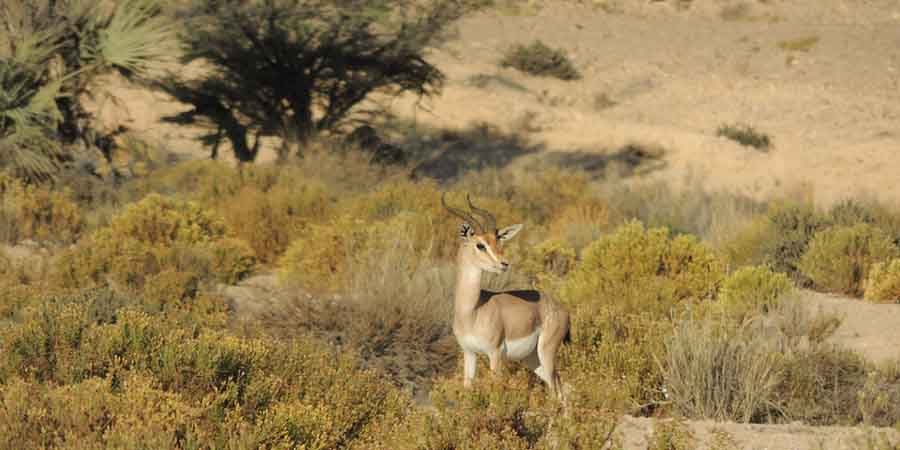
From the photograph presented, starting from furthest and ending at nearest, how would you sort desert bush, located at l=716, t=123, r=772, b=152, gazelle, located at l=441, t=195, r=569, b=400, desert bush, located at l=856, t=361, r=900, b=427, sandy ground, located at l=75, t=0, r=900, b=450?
desert bush, located at l=716, t=123, r=772, b=152 < sandy ground, located at l=75, t=0, r=900, b=450 < desert bush, located at l=856, t=361, r=900, b=427 < gazelle, located at l=441, t=195, r=569, b=400

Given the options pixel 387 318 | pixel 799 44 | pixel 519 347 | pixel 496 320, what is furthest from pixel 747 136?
pixel 496 320

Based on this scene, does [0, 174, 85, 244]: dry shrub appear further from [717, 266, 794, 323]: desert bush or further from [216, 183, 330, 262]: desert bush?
[717, 266, 794, 323]: desert bush

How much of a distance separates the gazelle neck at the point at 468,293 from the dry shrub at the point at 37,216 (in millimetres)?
8105

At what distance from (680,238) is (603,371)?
432cm

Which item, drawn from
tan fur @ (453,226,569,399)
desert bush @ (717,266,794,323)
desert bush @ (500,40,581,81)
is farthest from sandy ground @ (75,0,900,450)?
→ tan fur @ (453,226,569,399)

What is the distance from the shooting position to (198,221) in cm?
1346

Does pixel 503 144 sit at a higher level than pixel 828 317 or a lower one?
lower

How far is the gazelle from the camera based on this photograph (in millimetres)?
6730

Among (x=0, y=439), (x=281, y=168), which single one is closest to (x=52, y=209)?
(x=281, y=168)

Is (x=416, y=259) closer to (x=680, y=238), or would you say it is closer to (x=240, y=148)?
(x=680, y=238)

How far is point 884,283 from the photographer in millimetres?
11844

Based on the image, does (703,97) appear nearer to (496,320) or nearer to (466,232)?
(466,232)

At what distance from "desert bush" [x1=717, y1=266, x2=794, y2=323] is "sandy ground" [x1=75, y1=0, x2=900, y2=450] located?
1.92ft

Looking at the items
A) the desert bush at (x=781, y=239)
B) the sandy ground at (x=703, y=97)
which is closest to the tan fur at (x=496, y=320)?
the sandy ground at (x=703, y=97)
